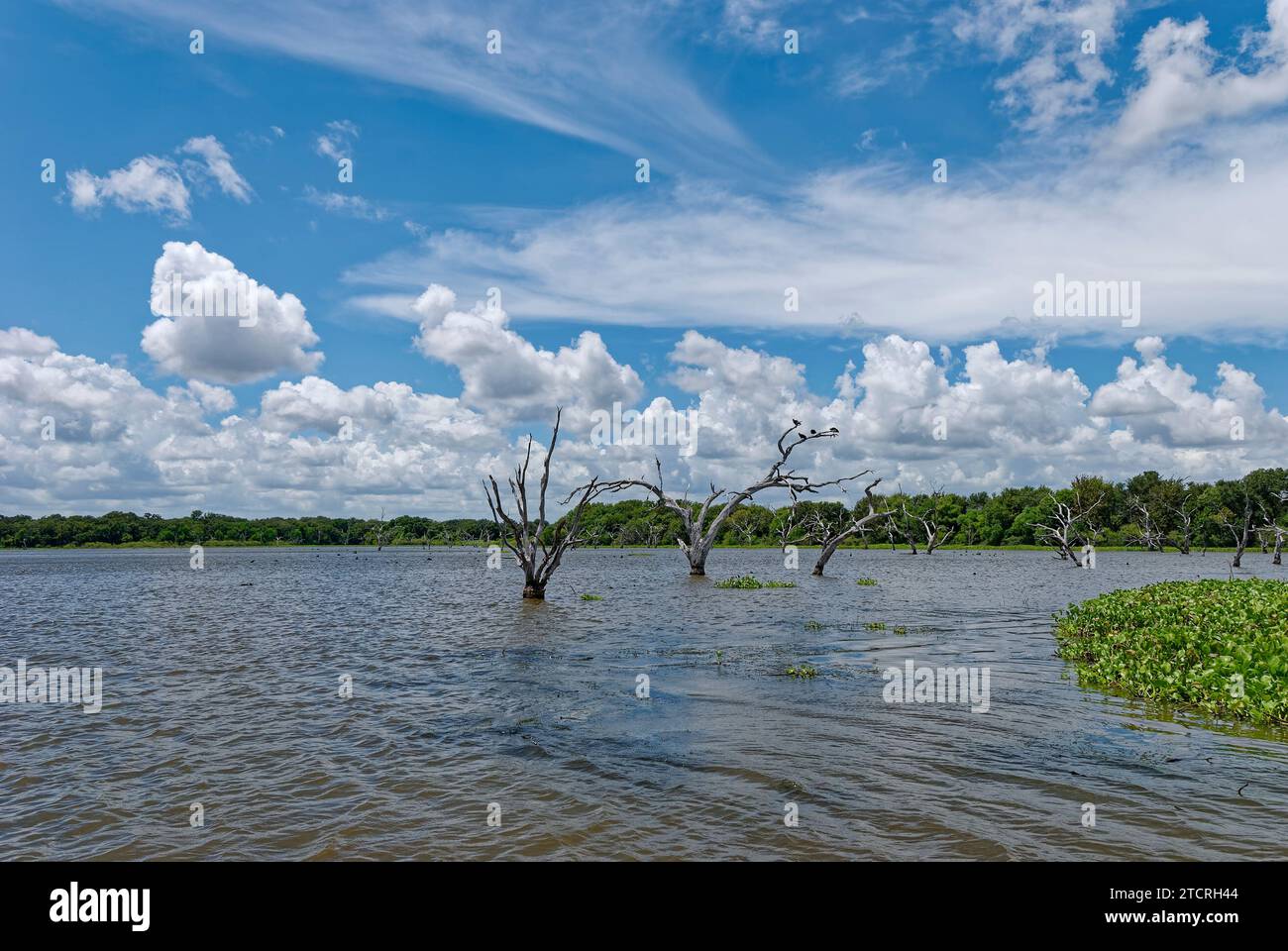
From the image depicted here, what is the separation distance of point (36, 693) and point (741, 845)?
1701cm

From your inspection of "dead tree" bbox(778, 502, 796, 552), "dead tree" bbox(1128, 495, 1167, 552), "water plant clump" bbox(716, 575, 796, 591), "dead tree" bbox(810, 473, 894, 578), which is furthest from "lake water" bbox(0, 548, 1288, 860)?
"dead tree" bbox(1128, 495, 1167, 552)

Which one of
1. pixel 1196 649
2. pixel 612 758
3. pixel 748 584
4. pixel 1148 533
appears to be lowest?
pixel 748 584

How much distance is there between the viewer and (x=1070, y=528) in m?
90.2

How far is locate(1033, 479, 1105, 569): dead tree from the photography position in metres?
82.5

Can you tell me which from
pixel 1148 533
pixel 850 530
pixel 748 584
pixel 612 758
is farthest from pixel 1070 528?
pixel 612 758

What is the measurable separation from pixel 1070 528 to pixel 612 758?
305ft

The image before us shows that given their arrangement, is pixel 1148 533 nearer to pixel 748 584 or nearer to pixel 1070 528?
pixel 1070 528

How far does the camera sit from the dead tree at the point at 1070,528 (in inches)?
3248

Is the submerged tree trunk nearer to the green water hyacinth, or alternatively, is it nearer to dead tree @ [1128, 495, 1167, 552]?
the green water hyacinth

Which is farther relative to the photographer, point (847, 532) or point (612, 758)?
point (847, 532)

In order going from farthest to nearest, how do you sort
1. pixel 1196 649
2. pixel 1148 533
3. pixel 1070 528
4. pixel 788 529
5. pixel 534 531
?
pixel 1148 533, pixel 1070 528, pixel 788 529, pixel 534 531, pixel 1196 649

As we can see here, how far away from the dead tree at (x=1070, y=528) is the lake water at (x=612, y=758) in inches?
2494

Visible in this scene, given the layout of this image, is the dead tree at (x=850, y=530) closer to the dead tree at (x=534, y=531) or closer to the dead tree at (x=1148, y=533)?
the dead tree at (x=534, y=531)
